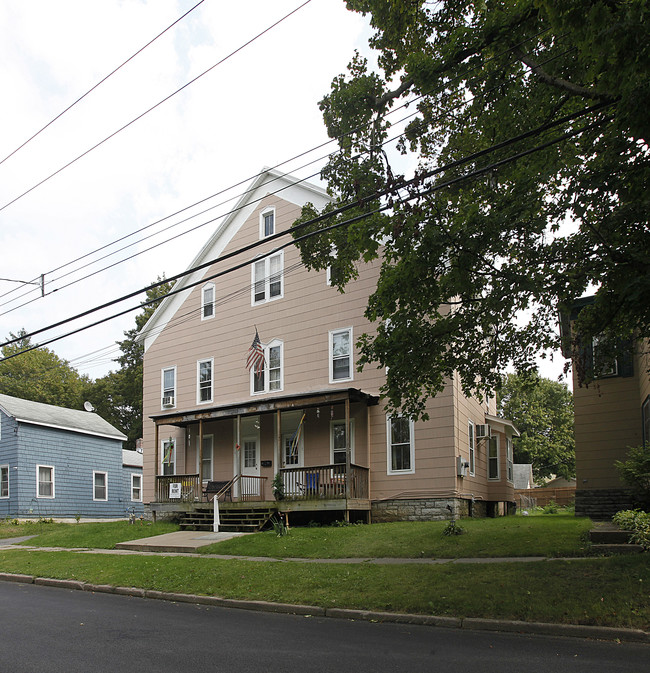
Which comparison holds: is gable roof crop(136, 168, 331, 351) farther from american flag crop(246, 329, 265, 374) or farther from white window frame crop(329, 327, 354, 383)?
white window frame crop(329, 327, 354, 383)

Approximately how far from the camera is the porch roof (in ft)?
60.0

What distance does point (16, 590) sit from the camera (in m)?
11.8

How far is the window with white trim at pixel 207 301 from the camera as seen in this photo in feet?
78.5

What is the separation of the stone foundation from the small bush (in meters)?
5.78

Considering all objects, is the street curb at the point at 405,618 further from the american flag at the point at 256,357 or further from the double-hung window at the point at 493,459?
the double-hung window at the point at 493,459

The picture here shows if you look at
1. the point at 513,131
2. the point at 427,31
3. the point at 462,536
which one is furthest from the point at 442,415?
the point at 427,31

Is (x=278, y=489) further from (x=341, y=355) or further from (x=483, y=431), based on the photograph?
(x=483, y=431)

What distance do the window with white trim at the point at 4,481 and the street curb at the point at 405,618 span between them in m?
18.5

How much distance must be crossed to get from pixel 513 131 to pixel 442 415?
372 inches

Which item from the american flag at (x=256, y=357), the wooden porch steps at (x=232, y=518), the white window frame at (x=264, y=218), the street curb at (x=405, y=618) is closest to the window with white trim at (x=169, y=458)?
the wooden porch steps at (x=232, y=518)

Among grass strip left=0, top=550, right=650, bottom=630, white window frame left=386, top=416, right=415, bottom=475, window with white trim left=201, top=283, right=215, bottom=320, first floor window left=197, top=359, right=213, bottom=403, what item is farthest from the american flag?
grass strip left=0, top=550, right=650, bottom=630

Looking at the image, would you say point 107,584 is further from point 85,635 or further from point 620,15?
point 620,15

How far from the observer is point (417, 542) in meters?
13.1

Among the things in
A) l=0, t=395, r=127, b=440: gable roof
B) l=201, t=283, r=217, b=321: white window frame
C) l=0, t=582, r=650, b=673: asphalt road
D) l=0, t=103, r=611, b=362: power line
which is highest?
l=201, t=283, r=217, b=321: white window frame
